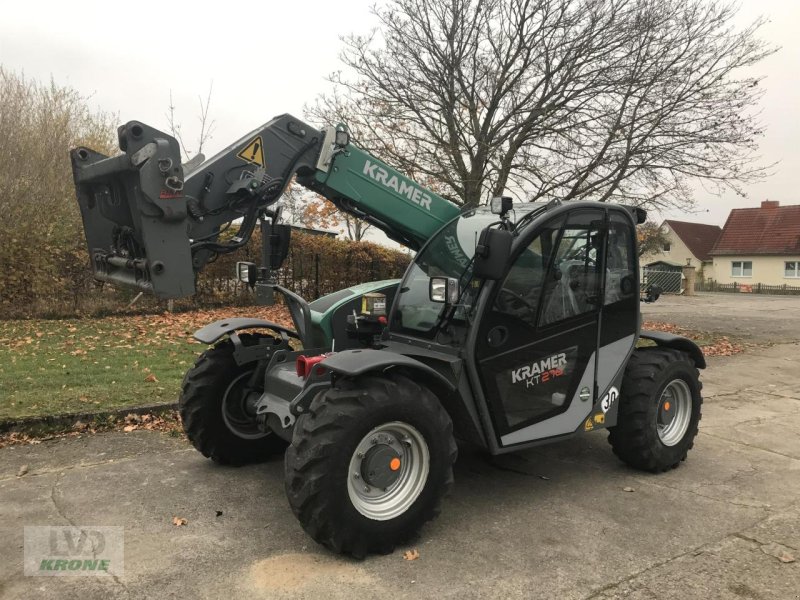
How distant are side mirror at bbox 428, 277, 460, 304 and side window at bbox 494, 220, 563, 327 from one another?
33 cm

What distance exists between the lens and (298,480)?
10.7 feet

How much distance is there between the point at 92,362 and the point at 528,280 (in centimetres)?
650

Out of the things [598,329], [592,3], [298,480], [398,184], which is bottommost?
[298,480]

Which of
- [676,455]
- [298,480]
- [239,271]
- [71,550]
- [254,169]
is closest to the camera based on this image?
[298,480]

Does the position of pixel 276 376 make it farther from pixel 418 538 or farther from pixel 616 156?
pixel 616 156

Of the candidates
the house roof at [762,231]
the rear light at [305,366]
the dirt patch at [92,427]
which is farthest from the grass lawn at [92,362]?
the house roof at [762,231]

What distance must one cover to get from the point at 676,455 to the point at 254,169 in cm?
402

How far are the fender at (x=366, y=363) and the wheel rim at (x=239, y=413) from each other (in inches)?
60.8

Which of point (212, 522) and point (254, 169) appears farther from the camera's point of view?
point (254, 169)

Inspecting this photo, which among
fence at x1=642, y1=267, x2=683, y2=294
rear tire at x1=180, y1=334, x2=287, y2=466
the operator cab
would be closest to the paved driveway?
rear tire at x1=180, y1=334, x2=287, y2=466

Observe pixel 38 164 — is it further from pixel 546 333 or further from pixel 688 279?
pixel 688 279

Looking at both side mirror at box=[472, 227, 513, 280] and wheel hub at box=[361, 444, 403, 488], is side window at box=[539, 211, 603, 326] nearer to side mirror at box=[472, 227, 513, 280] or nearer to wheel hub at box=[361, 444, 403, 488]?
side mirror at box=[472, 227, 513, 280]

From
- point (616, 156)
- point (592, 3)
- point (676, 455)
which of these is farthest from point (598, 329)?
point (592, 3)

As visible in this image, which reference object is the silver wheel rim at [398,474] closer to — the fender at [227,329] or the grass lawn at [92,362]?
the fender at [227,329]
